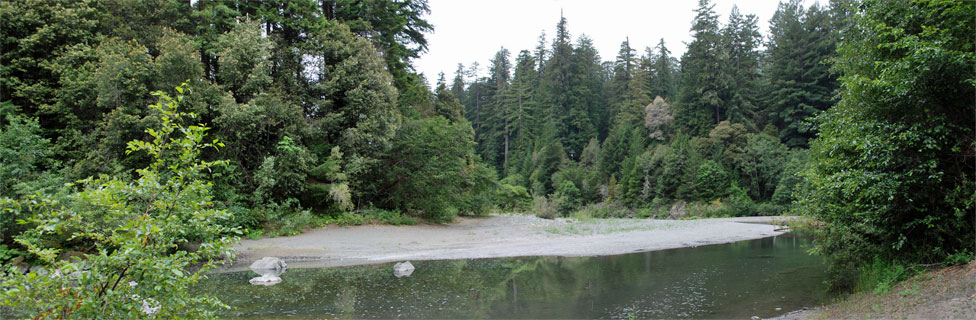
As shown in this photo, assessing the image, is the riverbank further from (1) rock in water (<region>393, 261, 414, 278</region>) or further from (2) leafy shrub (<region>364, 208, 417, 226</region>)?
(1) rock in water (<region>393, 261, 414, 278</region>)

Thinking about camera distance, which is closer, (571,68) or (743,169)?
(743,169)

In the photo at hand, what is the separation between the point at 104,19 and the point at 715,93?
158ft

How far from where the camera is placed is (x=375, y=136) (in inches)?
906

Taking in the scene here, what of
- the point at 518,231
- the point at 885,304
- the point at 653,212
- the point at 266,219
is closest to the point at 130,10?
the point at 266,219

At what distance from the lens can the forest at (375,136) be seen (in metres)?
3.75

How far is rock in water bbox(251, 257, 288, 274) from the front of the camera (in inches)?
548

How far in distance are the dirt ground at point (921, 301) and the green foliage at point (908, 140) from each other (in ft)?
3.46

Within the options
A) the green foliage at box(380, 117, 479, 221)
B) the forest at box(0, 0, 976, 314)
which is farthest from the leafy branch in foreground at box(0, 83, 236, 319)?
the green foliage at box(380, 117, 479, 221)

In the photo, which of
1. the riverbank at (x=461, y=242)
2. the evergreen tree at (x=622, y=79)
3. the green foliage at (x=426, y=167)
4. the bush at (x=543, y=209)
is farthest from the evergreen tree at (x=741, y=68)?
the green foliage at (x=426, y=167)

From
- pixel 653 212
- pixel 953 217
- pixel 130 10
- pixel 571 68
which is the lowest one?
pixel 653 212

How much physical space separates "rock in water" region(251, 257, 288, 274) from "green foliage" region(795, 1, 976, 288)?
1408cm

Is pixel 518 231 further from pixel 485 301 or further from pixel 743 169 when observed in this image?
pixel 743 169

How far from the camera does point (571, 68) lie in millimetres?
65625

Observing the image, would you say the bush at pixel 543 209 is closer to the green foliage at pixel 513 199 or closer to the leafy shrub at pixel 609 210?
the green foliage at pixel 513 199
